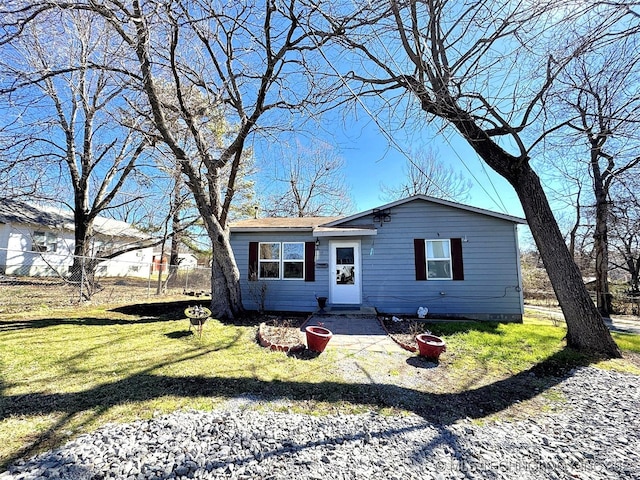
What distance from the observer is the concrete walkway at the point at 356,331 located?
18.1ft

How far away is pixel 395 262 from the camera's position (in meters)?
8.83

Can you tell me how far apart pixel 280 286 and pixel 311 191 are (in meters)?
12.4

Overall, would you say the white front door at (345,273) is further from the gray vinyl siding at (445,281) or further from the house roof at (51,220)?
the house roof at (51,220)

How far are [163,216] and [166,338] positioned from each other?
1149 cm

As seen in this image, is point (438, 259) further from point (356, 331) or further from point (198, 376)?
point (198, 376)

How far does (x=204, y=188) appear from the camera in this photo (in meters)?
7.25

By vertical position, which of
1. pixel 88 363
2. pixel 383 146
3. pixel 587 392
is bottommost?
pixel 587 392

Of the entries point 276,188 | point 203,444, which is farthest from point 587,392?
point 276,188

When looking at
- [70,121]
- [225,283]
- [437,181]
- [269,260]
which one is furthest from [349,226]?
[437,181]

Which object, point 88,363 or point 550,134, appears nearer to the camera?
point 88,363

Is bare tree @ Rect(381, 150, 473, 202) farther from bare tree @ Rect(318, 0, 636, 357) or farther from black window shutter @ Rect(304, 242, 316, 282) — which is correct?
bare tree @ Rect(318, 0, 636, 357)

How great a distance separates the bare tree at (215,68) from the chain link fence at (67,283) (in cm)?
442

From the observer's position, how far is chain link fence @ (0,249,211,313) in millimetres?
8953

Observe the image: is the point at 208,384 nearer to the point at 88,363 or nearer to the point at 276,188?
the point at 88,363
